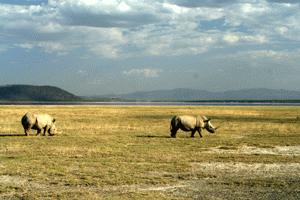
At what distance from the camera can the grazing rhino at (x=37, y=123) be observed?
103ft

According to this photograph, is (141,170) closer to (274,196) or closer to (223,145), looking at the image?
(274,196)

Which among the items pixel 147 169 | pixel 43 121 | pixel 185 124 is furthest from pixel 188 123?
pixel 147 169

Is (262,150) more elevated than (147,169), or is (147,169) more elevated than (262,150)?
(147,169)

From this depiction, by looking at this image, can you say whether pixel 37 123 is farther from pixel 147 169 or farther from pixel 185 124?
pixel 147 169

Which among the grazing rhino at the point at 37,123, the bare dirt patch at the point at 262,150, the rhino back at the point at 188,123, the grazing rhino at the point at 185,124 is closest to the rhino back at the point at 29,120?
the grazing rhino at the point at 37,123

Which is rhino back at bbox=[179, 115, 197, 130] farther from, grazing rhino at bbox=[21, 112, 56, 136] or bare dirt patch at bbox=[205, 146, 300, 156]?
grazing rhino at bbox=[21, 112, 56, 136]

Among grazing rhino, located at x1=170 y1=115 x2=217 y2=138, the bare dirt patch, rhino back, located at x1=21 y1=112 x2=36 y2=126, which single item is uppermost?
rhino back, located at x1=21 y1=112 x2=36 y2=126

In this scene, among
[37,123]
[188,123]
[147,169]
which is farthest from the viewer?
[188,123]

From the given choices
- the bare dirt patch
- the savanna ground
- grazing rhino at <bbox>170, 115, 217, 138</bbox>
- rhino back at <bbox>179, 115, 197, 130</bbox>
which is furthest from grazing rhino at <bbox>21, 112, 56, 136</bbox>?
the bare dirt patch

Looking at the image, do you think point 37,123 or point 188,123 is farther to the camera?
point 188,123

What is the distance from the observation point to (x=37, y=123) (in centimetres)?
3164

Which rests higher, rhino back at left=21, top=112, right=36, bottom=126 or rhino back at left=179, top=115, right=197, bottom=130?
rhino back at left=21, top=112, right=36, bottom=126

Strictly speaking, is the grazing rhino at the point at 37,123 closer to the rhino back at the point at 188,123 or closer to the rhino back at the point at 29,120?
the rhino back at the point at 29,120

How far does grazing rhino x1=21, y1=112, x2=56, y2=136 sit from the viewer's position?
3136cm
